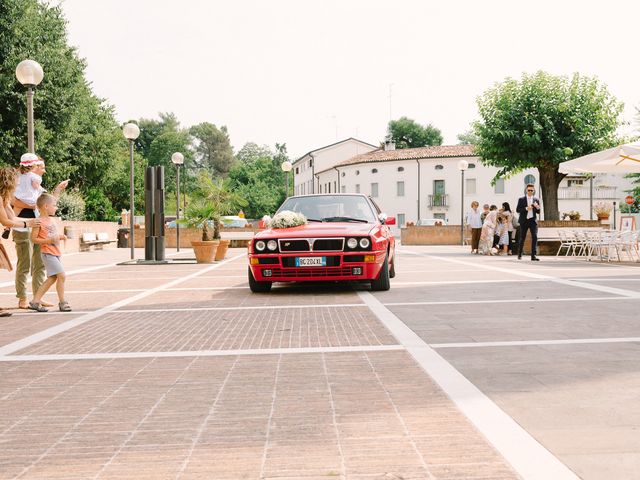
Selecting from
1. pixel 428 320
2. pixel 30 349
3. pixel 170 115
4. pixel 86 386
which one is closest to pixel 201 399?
pixel 86 386

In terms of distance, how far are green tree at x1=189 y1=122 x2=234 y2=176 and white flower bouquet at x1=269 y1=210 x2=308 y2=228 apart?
101120 mm

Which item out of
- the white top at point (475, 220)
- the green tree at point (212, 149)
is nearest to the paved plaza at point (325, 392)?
the white top at point (475, 220)

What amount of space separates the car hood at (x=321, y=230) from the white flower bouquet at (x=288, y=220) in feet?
0.23

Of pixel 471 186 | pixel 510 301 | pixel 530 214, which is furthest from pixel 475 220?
pixel 471 186

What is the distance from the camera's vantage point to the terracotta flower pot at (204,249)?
1844 cm

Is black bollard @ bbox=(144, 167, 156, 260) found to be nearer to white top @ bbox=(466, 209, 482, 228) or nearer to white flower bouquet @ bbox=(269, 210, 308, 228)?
white flower bouquet @ bbox=(269, 210, 308, 228)

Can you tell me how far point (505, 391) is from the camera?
395 cm

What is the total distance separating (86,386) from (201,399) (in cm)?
87

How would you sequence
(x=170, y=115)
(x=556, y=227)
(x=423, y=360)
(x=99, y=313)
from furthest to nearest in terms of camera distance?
(x=170, y=115) → (x=556, y=227) → (x=99, y=313) → (x=423, y=360)

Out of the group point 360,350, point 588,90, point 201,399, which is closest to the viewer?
point 201,399

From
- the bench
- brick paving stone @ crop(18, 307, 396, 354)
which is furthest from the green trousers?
the bench

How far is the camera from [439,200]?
69125 millimetres

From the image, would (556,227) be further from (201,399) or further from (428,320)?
(201,399)

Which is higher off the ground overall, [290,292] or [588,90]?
[588,90]
